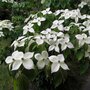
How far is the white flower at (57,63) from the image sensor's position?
242cm

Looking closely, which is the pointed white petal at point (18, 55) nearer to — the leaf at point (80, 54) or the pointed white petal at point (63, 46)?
the pointed white petal at point (63, 46)

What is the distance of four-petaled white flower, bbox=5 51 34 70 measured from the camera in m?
2.38

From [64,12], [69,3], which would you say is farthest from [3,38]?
[69,3]

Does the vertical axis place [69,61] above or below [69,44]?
below

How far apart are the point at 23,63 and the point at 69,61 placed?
562mm

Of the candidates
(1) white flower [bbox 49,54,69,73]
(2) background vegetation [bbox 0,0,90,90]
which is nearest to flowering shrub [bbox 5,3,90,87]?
(1) white flower [bbox 49,54,69,73]

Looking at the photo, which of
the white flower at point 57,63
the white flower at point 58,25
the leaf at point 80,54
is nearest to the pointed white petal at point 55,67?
the white flower at point 57,63

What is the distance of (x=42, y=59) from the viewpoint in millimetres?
2486

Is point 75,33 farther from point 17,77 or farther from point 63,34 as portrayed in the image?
point 17,77

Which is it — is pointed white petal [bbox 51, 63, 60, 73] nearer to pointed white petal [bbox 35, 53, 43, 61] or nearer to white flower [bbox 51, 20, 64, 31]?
pointed white petal [bbox 35, 53, 43, 61]

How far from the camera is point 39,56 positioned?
2.48 metres

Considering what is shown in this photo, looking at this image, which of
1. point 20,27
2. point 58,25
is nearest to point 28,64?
point 58,25

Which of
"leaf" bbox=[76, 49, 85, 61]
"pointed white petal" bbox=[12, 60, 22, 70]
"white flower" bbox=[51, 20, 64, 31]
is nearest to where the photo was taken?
"pointed white petal" bbox=[12, 60, 22, 70]

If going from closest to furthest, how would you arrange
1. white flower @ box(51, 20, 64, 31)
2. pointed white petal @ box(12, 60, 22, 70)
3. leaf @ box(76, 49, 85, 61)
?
pointed white petal @ box(12, 60, 22, 70)
leaf @ box(76, 49, 85, 61)
white flower @ box(51, 20, 64, 31)
